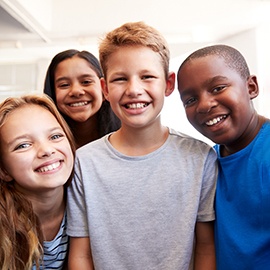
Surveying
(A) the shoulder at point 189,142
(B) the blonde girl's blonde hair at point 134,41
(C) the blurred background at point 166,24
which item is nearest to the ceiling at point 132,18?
(C) the blurred background at point 166,24

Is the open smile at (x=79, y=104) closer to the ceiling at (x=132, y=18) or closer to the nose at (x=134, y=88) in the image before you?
the nose at (x=134, y=88)

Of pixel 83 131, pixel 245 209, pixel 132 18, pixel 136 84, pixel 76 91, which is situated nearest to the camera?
pixel 245 209

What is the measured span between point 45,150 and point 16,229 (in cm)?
24

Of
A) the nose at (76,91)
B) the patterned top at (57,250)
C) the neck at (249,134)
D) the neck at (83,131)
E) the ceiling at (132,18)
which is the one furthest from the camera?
the ceiling at (132,18)

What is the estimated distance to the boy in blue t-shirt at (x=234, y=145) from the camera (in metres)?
0.84

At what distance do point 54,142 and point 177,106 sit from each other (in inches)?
96.2

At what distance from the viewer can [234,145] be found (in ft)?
3.15

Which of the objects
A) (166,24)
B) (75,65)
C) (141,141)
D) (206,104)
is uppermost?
(166,24)

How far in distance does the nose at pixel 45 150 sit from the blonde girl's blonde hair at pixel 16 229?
0.37 feet

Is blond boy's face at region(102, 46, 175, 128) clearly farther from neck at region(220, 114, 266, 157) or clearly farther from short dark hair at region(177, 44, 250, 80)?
neck at region(220, 114, 266, 157)

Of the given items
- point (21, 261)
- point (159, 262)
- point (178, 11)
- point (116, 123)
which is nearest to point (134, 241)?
point (159, 262)

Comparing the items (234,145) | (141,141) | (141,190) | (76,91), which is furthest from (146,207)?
(76,91)

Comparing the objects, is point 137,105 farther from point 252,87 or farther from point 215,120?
point 252,87

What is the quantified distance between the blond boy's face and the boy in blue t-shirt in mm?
75
